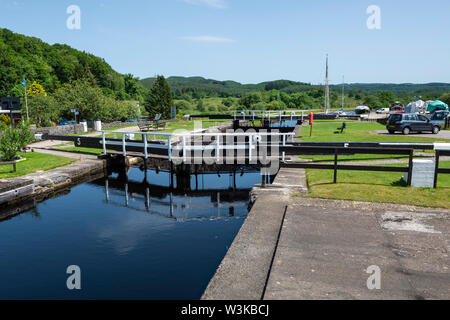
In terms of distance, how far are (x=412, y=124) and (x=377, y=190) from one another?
1898cm

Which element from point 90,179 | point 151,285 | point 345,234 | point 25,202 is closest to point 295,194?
point 345,234

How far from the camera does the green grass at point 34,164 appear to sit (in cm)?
1528

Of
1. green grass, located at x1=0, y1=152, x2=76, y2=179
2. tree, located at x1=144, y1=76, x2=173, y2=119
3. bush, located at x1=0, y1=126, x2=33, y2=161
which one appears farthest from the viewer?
tree, located at x1=144, y1=76, x2=173, y2=119

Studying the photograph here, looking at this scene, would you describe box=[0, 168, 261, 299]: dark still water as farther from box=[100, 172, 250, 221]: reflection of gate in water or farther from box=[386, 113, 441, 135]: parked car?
box=[386, 113, 441, 135]: parked car

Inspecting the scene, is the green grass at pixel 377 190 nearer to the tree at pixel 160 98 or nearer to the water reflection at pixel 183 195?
the water reflection at pixel 183 195

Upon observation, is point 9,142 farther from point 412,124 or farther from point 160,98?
point 160,98

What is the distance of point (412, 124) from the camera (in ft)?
88.2

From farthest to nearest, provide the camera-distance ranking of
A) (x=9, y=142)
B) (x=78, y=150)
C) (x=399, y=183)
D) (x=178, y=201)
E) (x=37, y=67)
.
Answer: (x=37, y=67)
(x=78, y=150)
(x=9, y=142)
(x=178, y=201)
(x=399, y=183)

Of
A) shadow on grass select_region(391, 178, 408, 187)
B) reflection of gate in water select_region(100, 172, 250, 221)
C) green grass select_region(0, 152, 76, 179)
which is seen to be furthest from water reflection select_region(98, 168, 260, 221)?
shadow on grass select_region(391, 178, 408, 187)

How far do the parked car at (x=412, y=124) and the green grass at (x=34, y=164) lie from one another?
23.1 metres

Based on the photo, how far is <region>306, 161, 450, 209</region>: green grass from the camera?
32.4 ft

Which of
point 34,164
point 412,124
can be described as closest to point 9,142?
point 34,164

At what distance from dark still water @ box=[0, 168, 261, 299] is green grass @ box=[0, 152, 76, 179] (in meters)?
2.51
